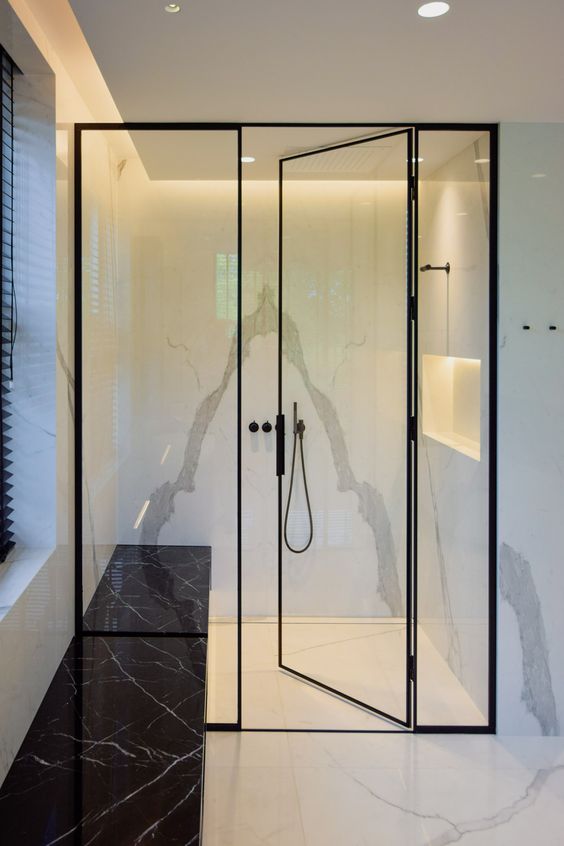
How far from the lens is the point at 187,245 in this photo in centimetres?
323

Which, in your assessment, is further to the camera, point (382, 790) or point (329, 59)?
point (382, 790)

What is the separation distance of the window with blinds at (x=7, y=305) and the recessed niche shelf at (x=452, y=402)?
167 cm

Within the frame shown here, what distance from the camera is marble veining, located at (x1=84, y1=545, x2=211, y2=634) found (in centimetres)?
316

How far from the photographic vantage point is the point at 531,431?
10.7 feet

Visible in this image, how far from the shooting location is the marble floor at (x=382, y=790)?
260 cm

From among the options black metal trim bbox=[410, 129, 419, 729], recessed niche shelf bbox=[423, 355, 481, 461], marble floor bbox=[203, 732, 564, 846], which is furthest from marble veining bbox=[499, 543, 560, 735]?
recessed niche shelf bbox=[423, 355, 481, 461]

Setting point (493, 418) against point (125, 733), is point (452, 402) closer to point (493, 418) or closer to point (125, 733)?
point (493, 418)

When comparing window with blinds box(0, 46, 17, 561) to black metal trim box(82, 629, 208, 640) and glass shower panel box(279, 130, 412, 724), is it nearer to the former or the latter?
black metal trim box(82, 629, 208, 640)

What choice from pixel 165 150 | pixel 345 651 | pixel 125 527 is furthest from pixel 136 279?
pixel 345 651

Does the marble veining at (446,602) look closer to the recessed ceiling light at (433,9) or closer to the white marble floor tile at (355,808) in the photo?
the white marble floor tile at (355,808)

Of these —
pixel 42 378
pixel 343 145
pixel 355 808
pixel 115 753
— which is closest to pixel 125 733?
pixel 115 753

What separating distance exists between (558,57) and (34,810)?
2.50m

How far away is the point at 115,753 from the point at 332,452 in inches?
64.1

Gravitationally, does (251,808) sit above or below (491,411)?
below
